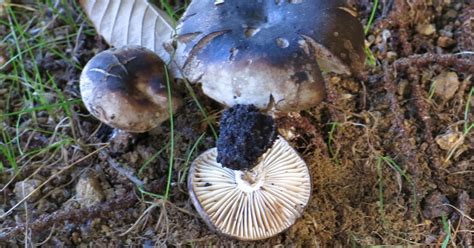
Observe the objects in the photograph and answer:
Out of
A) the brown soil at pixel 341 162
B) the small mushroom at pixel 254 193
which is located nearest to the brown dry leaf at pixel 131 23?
the brown soil at pixel 341 162

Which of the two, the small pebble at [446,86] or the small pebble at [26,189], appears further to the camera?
the small pebble at [446,86]

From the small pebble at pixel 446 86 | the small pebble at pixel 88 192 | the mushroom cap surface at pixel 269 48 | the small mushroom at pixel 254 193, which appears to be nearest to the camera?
the mushroom cap surface at pixel 269 48

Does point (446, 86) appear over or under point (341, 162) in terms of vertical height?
over

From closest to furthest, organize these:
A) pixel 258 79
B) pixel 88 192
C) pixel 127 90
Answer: pixel 258 79 → pixel 127 90 → pixel 88 192

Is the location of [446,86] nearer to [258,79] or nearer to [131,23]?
[258,79]

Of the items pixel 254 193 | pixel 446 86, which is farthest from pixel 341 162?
pixel 446 86

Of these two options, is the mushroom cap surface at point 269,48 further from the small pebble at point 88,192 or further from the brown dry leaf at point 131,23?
the small pebble at point 88,192

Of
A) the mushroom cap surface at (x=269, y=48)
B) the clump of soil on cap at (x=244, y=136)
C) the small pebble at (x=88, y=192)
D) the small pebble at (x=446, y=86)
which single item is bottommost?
the small pebble at (x=88, y=192)
